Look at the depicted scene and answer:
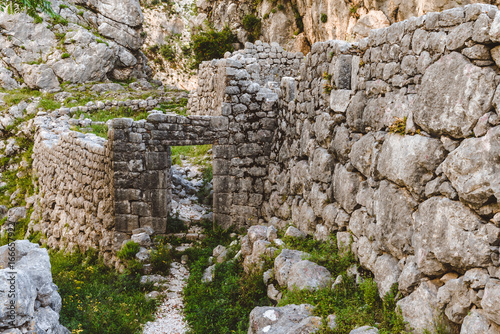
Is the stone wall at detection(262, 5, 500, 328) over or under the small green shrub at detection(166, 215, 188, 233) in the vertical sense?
over

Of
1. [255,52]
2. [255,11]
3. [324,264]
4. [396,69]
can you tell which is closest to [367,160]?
[396,69]

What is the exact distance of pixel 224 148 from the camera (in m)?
9.51

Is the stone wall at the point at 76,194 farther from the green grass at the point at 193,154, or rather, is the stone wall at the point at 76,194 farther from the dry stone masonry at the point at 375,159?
the green grass at the point at 193,154

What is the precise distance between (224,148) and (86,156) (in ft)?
11.0

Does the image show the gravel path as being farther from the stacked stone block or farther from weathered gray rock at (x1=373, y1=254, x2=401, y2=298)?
weathered gray rock at (x1=373, y1=254, x2=401, y2=298)

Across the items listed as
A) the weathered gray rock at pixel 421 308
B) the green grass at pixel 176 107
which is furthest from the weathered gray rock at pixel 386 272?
the green grass at pixel 176 107

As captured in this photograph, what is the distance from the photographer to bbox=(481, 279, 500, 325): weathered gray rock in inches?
120

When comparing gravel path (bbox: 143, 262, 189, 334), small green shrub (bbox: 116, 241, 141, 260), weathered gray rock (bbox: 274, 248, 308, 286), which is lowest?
gravel path (bbox: 143, 262, 189, 334)

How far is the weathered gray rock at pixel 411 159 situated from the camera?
152 inches

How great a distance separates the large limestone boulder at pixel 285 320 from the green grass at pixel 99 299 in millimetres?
2385

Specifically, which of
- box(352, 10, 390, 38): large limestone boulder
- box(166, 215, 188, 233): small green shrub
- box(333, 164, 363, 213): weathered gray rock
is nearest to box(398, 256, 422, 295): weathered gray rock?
box(333, 164, 363, 213): weathered gray rock

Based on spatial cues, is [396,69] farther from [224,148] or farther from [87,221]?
[87,221]

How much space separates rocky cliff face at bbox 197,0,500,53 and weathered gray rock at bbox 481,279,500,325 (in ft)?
28.6

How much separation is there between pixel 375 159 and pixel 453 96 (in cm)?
143
